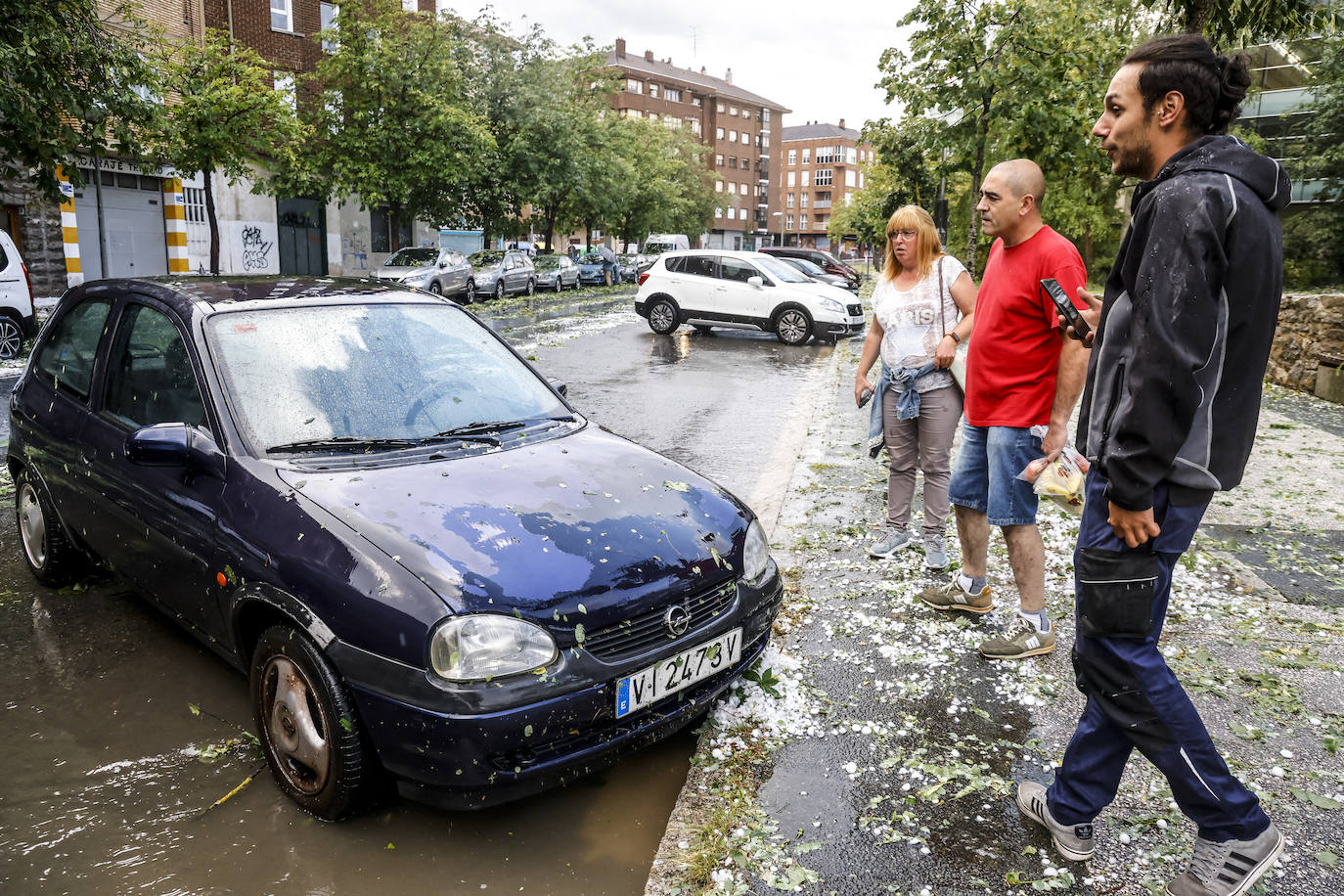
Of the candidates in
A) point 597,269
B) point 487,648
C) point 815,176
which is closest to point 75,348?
point 487,648

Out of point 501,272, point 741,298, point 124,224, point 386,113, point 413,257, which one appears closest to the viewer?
point 741,298

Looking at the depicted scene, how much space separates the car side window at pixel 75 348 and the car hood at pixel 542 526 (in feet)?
5.67

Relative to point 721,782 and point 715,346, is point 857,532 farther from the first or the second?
point 715,346

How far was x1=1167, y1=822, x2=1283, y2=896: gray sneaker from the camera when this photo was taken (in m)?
2.38

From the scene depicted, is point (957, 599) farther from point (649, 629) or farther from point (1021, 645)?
point (649, 629)

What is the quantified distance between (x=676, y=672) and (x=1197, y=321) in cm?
176

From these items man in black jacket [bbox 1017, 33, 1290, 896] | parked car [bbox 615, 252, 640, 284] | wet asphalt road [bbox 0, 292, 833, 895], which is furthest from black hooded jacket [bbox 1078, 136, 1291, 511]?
parked car [bbox 615, 252, 640, 284]

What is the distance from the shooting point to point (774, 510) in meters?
6.26

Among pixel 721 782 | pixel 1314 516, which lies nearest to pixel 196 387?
pixel 721 782

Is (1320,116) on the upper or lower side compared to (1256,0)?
upper

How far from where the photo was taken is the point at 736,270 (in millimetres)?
19094

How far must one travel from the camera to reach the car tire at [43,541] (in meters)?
4.51

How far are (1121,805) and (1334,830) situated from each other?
0.58 meters

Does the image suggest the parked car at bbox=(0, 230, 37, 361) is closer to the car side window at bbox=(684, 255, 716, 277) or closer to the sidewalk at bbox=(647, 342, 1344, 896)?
the car side window at bbox=(684, 255, 716, 277)
